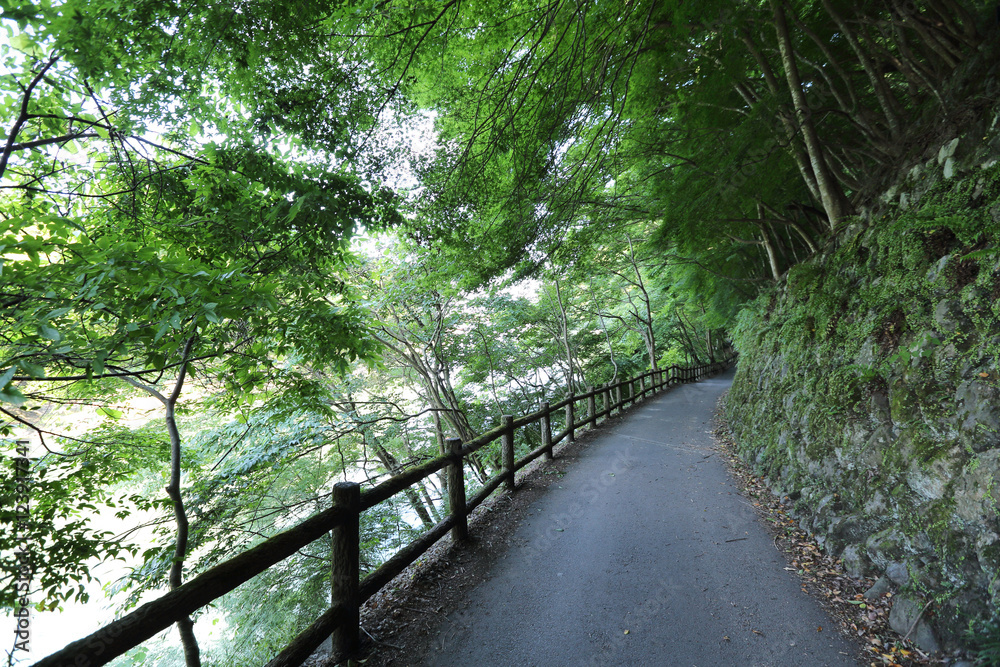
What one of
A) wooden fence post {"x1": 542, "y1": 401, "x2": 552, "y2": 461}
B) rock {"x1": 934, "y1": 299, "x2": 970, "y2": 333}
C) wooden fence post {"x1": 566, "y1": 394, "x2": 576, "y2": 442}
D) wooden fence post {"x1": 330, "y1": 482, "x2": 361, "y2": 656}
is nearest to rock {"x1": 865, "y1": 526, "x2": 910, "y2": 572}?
rock {"x1": 934, "y1": 299, "x2": 970, "y2": 333}

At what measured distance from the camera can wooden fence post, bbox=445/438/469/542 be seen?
12.7 feet

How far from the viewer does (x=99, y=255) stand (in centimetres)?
221

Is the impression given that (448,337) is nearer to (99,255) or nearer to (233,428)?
(233,428)

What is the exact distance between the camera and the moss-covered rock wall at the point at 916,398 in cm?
226

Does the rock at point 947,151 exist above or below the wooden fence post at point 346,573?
above

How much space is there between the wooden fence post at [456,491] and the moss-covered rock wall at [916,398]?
323cm

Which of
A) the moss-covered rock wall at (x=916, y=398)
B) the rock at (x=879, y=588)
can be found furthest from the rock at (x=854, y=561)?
the rock at (x=879, y=588)

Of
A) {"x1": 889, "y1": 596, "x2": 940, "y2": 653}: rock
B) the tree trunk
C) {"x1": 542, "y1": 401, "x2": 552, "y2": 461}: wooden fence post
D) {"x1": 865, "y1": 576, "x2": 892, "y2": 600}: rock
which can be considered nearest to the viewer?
{"x1": 889, "y1": 596, "x2": 940, "y2": 653}: rock

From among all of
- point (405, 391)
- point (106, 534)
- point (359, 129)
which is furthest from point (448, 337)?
point (106, 534)

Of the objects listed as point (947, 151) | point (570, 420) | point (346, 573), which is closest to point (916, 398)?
point (947, 151)

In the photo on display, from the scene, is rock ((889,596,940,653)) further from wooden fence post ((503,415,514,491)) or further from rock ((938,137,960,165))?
wooden fence post ((503,415,514,491))

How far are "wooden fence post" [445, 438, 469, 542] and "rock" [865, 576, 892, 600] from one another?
10.5 feet

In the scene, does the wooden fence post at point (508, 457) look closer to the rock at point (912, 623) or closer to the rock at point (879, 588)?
the rock at point (879, 588)

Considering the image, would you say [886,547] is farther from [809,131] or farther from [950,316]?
[809,131]
